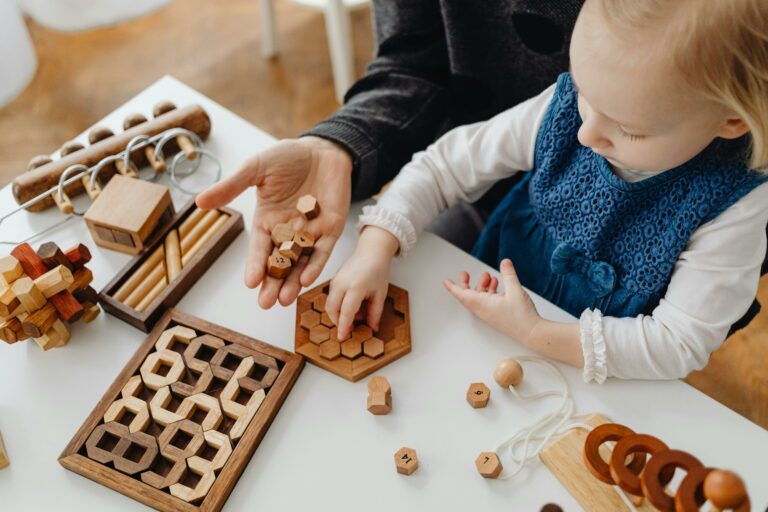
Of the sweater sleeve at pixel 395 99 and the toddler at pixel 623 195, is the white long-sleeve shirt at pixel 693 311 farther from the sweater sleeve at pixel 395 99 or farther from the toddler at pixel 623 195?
the sweater sleeve at pixel 395 99

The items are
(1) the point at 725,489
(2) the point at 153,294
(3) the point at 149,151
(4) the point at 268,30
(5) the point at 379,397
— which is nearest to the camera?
Answer: (1) the point at 725,489

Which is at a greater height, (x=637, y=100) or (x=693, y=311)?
(x=637, y=100)

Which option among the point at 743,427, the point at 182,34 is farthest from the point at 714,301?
the point at 182,34

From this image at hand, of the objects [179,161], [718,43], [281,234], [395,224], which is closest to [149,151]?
[179,161]

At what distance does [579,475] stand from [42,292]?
0.59 metres

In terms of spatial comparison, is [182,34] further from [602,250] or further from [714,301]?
[714,301]

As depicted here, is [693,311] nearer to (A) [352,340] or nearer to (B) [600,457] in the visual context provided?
(B) [600,457]

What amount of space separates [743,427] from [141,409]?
62 centimetres

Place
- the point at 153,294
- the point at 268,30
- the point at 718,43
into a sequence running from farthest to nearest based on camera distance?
the point at 268,30, the point at 153,294, the point at 718,43

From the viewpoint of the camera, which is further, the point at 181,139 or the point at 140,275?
the point at 181,139

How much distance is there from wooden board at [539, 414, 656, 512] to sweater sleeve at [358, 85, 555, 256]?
294 millimetres

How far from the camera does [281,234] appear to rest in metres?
0.85

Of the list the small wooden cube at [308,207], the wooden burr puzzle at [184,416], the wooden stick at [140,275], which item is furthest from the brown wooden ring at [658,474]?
the wooden stick at [140,275]

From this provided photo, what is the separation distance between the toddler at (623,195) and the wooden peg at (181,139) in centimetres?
26
